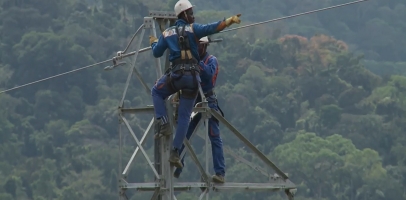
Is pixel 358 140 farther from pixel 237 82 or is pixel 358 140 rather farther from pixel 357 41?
pixel 357 41

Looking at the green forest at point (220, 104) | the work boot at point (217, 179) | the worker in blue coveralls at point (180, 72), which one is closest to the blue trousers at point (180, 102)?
the worker in blue coveralls at point (180, 72)

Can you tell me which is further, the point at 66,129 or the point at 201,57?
the point at 66,129

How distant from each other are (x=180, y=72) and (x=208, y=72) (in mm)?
1041

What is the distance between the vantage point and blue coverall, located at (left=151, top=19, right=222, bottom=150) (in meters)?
17.9

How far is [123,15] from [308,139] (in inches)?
970

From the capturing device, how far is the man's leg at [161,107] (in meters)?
17.9

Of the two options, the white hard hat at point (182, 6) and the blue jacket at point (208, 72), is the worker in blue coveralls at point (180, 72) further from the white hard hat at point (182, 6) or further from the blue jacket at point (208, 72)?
the blue jacket at point (208, 72)

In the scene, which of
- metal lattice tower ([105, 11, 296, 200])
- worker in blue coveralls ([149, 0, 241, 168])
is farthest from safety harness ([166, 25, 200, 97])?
metal lattice tower ([105, 11, 296, 200])

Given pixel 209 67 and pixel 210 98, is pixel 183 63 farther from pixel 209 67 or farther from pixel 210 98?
pixel 210 98

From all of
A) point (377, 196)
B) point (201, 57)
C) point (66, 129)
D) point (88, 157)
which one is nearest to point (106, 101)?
point (66, 129)

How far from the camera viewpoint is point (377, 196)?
93.6 metres

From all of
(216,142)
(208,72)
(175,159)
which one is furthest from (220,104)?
(175,159)

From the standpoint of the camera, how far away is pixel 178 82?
17906 millimetres

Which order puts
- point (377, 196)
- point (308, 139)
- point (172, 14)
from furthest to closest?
point (308, 139) < point (377, 196) < point (172, 14)
